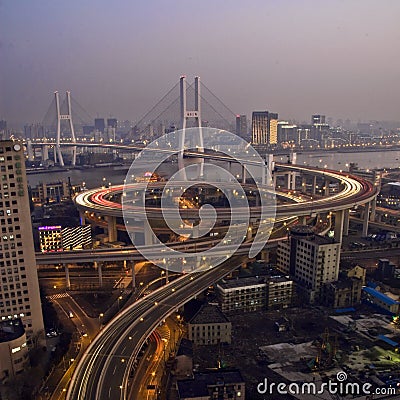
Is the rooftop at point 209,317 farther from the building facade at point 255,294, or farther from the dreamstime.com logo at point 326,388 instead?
the dreamstime.com logo at point 326,388

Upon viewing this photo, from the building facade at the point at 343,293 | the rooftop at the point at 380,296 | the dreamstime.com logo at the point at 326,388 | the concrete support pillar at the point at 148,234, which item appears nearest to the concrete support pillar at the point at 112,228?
the concrete support pillar at the point at 148,234

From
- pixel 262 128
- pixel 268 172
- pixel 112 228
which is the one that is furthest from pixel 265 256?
pixel 262 128

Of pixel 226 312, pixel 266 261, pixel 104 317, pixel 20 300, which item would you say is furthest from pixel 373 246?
pixel 20 300

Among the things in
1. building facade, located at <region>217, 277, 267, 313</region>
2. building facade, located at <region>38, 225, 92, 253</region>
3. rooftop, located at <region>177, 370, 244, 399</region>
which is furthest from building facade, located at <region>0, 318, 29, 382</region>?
building facade, located at <region>38, 225, 92, 253</region>

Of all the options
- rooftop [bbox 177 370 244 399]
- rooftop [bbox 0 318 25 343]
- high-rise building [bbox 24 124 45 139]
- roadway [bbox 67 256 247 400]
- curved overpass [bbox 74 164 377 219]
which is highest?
high-rise building [bbox 24 124 45 139]

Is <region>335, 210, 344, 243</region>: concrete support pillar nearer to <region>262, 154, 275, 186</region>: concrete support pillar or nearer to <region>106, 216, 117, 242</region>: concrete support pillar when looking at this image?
<region>106, 216, 117, 242</region>: concrete support pillar

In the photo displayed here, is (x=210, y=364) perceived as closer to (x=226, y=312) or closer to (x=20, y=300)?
(x=226, y=312)

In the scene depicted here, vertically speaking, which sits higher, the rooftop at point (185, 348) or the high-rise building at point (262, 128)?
the high-rise building at point (262, 128)
